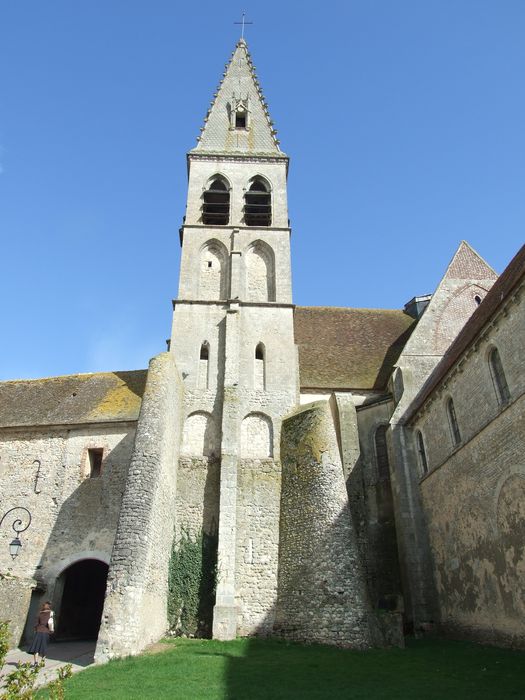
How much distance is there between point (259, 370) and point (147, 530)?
300 inches

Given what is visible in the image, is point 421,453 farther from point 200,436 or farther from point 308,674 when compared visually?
point 308,674

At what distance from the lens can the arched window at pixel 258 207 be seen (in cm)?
2278

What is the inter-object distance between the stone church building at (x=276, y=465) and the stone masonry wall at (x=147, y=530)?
5 centimetres

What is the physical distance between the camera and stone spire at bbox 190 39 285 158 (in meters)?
24.9

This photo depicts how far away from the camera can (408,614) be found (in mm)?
14969

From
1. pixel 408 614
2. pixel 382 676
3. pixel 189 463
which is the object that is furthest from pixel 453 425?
pixel 189 463

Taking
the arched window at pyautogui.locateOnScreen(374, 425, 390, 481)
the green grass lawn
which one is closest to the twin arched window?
the arched window at pyautogui.locateOnScreen(374, 425, 390, 481)

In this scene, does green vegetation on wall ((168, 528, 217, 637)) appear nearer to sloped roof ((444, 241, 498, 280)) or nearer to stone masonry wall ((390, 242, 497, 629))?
stone masonry wall ((390, 242, 497, 629))

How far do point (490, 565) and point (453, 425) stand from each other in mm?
3632

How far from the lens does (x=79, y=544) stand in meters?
15.9

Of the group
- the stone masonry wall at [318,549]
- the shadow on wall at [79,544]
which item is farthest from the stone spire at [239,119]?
the shadow on wall at [79,544]

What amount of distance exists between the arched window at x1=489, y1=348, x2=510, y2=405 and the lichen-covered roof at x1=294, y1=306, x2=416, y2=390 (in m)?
7.38

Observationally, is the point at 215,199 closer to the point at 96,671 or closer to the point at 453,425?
the point at 453,425

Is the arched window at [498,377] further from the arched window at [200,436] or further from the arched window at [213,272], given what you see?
the arched window at [213,272]
